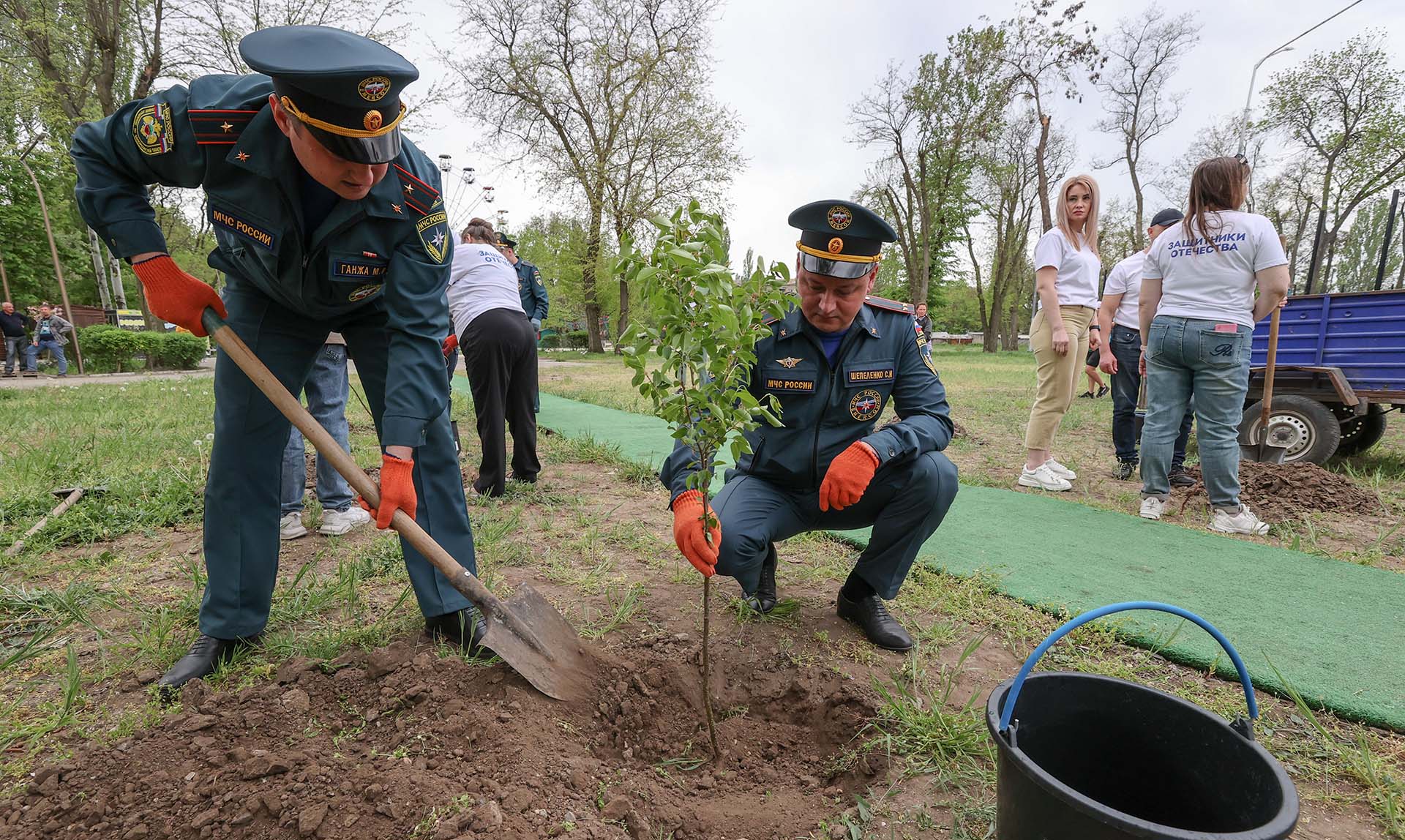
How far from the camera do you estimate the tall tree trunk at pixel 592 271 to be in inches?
1019

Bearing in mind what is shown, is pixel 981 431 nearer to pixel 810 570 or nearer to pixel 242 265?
pixel 810 570

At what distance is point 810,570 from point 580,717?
1525 mm

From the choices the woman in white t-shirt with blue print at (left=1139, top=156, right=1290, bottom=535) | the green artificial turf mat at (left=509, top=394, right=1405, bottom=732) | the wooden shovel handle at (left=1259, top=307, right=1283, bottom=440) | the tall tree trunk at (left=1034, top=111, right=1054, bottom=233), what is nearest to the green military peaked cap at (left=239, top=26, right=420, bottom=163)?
the green artificial turf mat at (left=509, top=394, right=1405, bottom=732)

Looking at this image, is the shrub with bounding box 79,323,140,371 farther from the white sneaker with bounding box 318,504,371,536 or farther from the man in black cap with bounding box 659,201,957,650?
the man in black cap with bounding box 659,201,957,650

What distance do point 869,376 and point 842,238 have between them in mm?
561

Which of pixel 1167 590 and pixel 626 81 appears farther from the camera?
pixel 626 81

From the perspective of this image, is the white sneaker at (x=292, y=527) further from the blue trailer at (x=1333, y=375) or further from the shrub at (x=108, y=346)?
the shrub at (x=108, y=346)

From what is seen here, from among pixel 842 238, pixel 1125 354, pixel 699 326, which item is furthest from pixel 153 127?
pixel 1125 354

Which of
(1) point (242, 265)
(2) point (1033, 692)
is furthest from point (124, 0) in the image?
(2) point (1033, 692)

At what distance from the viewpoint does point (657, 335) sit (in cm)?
169

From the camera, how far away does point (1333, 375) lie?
16.5 feet

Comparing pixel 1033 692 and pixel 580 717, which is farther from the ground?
pixel 1033 692

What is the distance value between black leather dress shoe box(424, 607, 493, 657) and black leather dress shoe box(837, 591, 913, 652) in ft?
4.66

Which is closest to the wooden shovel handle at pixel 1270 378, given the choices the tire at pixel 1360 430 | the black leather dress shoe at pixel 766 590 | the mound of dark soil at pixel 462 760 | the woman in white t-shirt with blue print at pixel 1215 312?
the tire at pixel 1360 430
